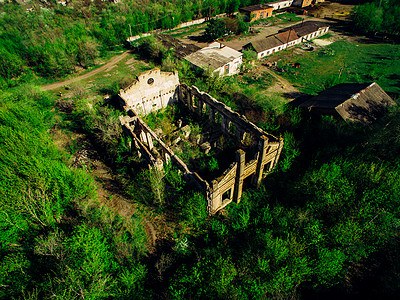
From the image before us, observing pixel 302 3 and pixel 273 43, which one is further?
pixel 302 3

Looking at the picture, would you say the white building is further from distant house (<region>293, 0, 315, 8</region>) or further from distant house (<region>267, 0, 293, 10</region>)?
distant house (<region>293, 0, 315, 8</region>)

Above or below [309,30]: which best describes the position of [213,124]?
below

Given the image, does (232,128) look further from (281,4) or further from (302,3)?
(302,3)

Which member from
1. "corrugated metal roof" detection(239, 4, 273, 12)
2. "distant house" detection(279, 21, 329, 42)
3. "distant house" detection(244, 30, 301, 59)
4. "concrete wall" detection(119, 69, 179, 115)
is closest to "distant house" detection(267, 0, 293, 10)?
"corrugated metal roof" detection(239, 4, 273, 12)

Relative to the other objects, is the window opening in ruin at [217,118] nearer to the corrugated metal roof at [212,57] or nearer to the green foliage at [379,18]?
the corrugated metal roof at [212,57]

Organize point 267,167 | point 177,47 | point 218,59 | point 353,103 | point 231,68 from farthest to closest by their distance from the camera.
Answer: point 177,47
point 231,68
point 218,59
point 353,103
point 267,167

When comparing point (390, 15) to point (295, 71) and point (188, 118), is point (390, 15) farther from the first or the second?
point (188, 118)

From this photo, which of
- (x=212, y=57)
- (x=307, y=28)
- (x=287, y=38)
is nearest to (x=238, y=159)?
(x=212, y=57)

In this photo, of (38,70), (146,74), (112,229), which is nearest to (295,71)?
(146,74)
